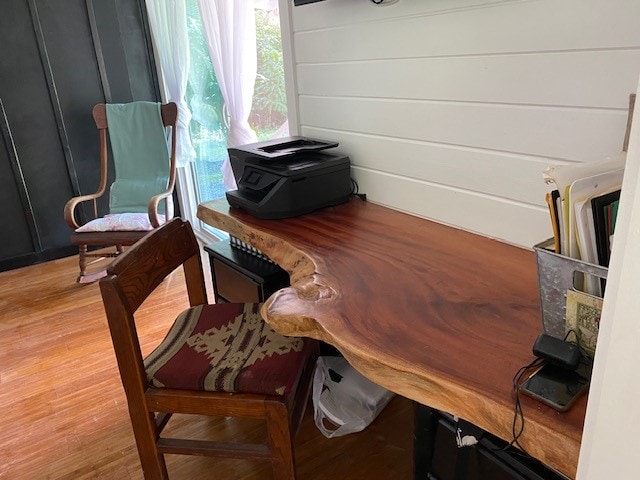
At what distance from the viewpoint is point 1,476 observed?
168cm

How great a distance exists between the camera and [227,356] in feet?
4.52

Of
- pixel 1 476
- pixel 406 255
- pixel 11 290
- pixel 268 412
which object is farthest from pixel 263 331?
pixel 11 290

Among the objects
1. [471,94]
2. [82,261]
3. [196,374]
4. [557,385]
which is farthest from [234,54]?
[557,385]

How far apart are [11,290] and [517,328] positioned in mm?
3171

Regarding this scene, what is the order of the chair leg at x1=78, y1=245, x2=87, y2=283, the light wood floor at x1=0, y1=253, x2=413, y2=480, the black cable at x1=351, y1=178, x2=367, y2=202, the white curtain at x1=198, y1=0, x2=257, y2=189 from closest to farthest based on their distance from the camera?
1. the light wood floor at x1=0, y1=253, x2=413, y2=480
2. the black cable at x1=351, y1=178, x2=367, y2=202
3. the white curtain at x1=198, y1=0, x2=257, y2=189
4. the chair leg at x1=78, y1=245, x2=87, y2=283

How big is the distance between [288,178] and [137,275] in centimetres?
59

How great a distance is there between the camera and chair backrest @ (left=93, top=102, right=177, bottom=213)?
3203 mm

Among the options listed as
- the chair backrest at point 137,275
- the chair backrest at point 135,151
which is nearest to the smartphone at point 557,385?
the chair backrest at point 137,275

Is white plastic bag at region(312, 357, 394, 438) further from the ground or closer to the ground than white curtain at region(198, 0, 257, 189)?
closer to the ground

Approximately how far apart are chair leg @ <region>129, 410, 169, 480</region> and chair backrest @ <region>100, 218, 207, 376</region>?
0.13m

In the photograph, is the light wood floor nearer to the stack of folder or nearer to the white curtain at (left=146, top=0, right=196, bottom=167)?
the stack of folder

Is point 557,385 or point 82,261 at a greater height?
point 557,385

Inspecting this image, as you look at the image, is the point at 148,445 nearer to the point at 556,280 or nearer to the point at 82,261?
the point at 556,280

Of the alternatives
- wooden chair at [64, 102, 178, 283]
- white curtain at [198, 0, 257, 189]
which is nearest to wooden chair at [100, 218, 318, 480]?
white curtain at [198, 0, 257, 189]
